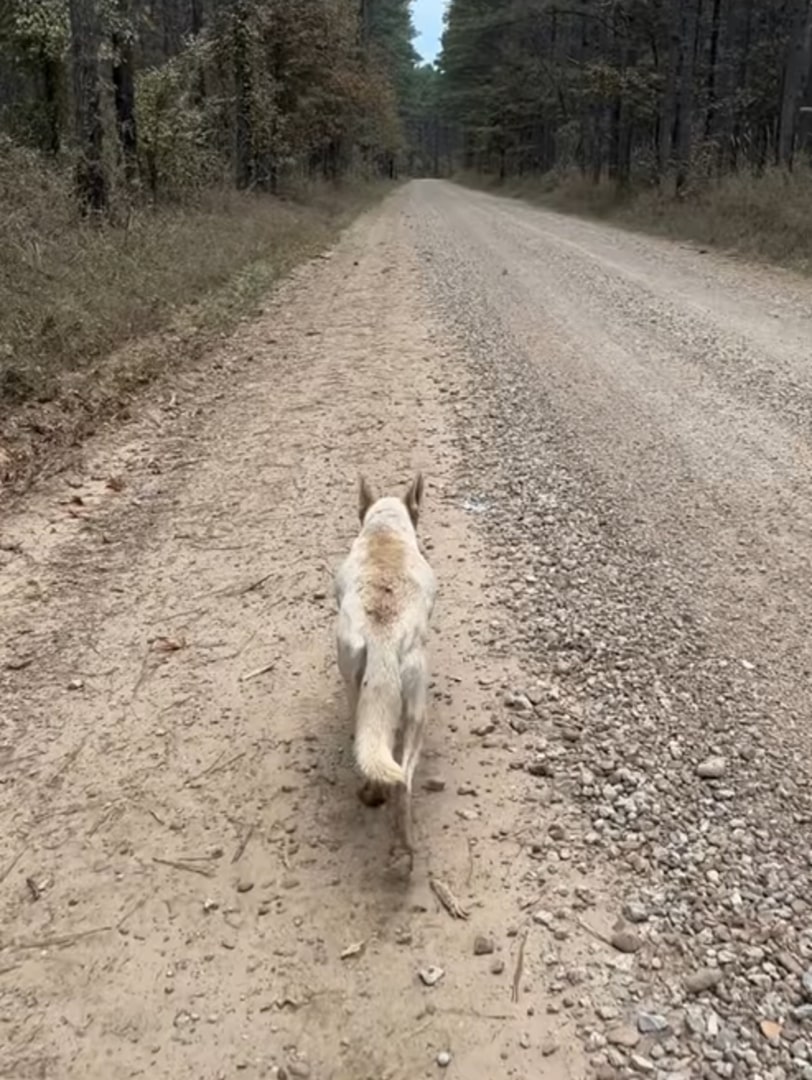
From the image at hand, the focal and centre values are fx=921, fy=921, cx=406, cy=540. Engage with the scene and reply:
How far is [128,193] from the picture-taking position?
13719 millimetres

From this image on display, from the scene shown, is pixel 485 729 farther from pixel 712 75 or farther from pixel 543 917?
pixel 712 75

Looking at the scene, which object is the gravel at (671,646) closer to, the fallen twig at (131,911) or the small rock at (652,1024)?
the small rock at (652,1024)

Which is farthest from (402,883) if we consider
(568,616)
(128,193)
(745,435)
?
(128,193)

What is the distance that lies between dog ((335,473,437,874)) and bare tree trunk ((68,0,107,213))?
1074 centimetres

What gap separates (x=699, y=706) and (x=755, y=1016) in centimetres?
136

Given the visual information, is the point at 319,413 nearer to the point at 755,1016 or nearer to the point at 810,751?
the point at 810,751

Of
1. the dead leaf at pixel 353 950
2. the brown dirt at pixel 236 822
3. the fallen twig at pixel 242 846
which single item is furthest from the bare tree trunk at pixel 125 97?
the dead leaf at pixel 353 950

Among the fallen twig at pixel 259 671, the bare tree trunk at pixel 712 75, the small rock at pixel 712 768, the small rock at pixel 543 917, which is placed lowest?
the small rock at pixel 543 917

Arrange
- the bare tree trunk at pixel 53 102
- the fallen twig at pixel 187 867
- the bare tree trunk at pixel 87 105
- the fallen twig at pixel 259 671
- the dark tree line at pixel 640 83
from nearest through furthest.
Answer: the fallen twig at pixel 187 867, the fallen twig at pixel 259 671, the bare tree trunk at pixel 87 105, the bare tree trunk at pixel 53 102, the dark tree line at pixel 640 83

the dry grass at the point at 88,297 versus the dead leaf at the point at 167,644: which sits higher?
the dry grass at the point at 88,297

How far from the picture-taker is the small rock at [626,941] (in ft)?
8.25

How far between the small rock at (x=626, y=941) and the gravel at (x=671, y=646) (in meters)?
0.02

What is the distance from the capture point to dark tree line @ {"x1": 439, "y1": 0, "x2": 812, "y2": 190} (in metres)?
24.8

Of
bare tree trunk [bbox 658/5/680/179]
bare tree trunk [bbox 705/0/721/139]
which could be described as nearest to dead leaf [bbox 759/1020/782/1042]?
bare tree trunk [bbox 658/5/680/179]
